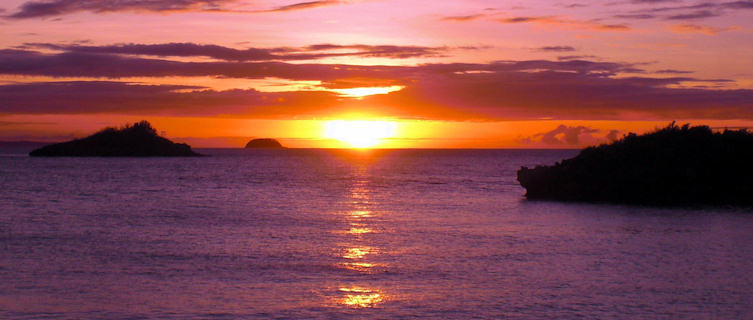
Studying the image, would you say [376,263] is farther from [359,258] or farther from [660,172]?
[660,172]

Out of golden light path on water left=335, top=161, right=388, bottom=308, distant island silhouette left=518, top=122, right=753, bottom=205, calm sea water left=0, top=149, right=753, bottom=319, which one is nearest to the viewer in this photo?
calm sea water left=0, top=149, right=753, bottom=319

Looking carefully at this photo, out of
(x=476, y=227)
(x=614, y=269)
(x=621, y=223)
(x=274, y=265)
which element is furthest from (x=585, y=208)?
(x=274, y=265)

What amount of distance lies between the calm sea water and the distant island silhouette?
4575mm

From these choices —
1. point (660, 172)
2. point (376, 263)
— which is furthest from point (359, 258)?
point (660, 172)

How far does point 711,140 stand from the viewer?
176 feet

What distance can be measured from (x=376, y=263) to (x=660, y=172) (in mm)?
33313

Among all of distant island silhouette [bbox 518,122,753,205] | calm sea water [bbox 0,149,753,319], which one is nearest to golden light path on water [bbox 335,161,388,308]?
calm sea water [bbox 0,149,753,319]

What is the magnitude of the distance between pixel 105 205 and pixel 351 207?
1727cm

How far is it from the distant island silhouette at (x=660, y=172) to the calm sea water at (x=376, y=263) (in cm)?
458

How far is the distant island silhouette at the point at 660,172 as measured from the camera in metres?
49.6

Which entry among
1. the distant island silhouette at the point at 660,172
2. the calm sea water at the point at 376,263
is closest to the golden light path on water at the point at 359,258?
the calm sea water at the point at 376,263

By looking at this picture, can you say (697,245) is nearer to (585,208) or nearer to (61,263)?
(585,208)

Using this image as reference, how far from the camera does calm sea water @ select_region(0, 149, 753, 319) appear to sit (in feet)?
59.6

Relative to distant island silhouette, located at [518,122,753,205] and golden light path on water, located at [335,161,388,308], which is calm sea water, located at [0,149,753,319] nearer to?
golden light path on water, located at [335,161,388,308]
